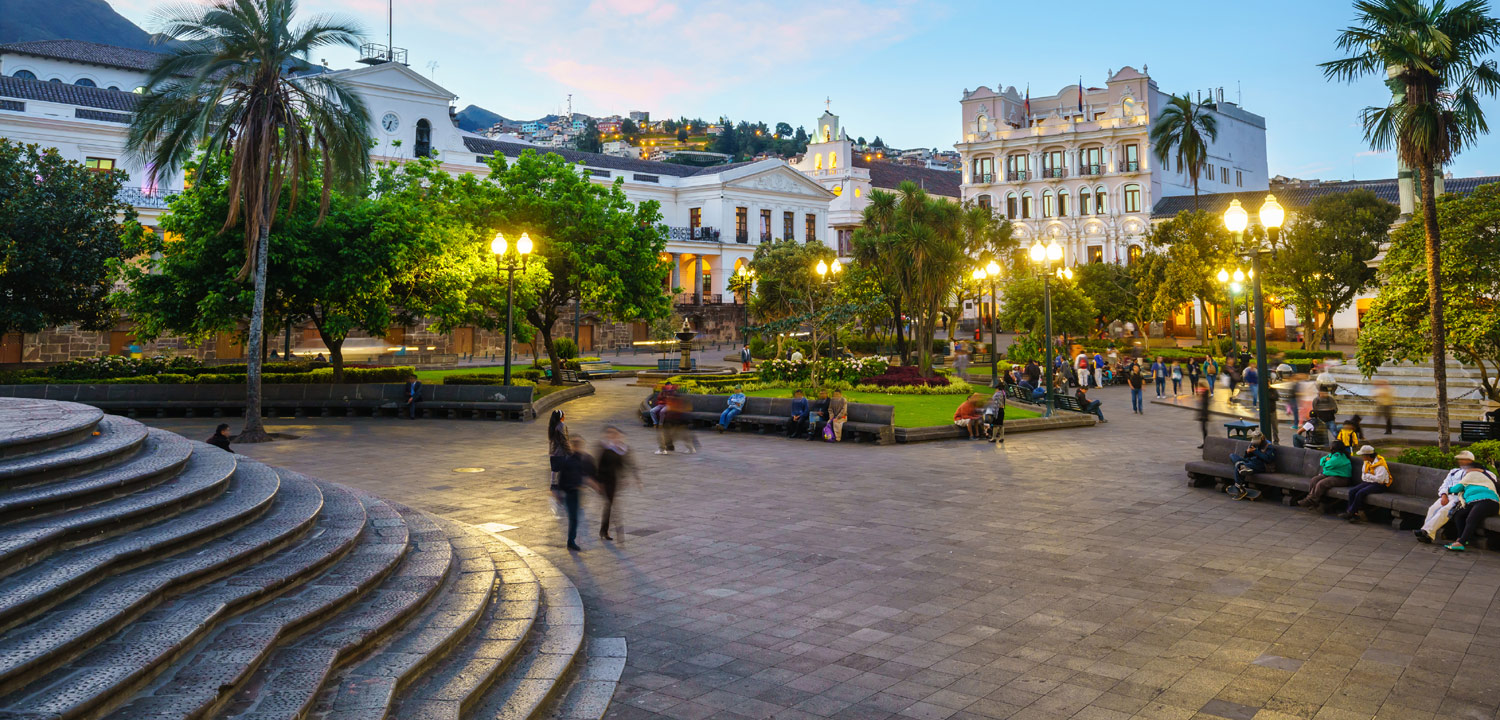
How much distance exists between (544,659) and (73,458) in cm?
421

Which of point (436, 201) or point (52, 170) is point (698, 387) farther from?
point (52, 170)

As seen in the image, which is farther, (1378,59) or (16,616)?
A: (1378,59)

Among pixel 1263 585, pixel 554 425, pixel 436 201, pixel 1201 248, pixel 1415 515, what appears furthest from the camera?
pixel 1201 248

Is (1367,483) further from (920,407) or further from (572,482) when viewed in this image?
(920,407)

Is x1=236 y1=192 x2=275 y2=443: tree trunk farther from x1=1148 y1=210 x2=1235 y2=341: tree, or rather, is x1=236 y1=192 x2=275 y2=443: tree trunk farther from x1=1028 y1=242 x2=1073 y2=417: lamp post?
x1=1148 y1=210 x2=1235 y2=341: tree

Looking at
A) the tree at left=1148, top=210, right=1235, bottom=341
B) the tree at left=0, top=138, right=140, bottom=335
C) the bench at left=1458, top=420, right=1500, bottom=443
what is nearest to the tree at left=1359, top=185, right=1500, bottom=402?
the bench at left=1458, top=420, right=1500, bottom=443

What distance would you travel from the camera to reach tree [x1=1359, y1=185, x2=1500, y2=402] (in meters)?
14.6

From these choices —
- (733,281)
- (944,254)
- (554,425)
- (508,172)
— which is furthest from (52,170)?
(733,281)

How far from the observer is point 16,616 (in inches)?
187

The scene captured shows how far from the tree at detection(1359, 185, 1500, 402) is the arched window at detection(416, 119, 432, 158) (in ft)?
165

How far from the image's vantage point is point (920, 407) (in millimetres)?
22812

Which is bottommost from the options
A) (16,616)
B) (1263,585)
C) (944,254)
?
(1263,585)

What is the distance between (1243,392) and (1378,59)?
56.7 feet

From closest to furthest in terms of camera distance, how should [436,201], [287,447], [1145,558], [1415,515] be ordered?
[1145,558] → [1415,515] → [287,447] → [436,201]
